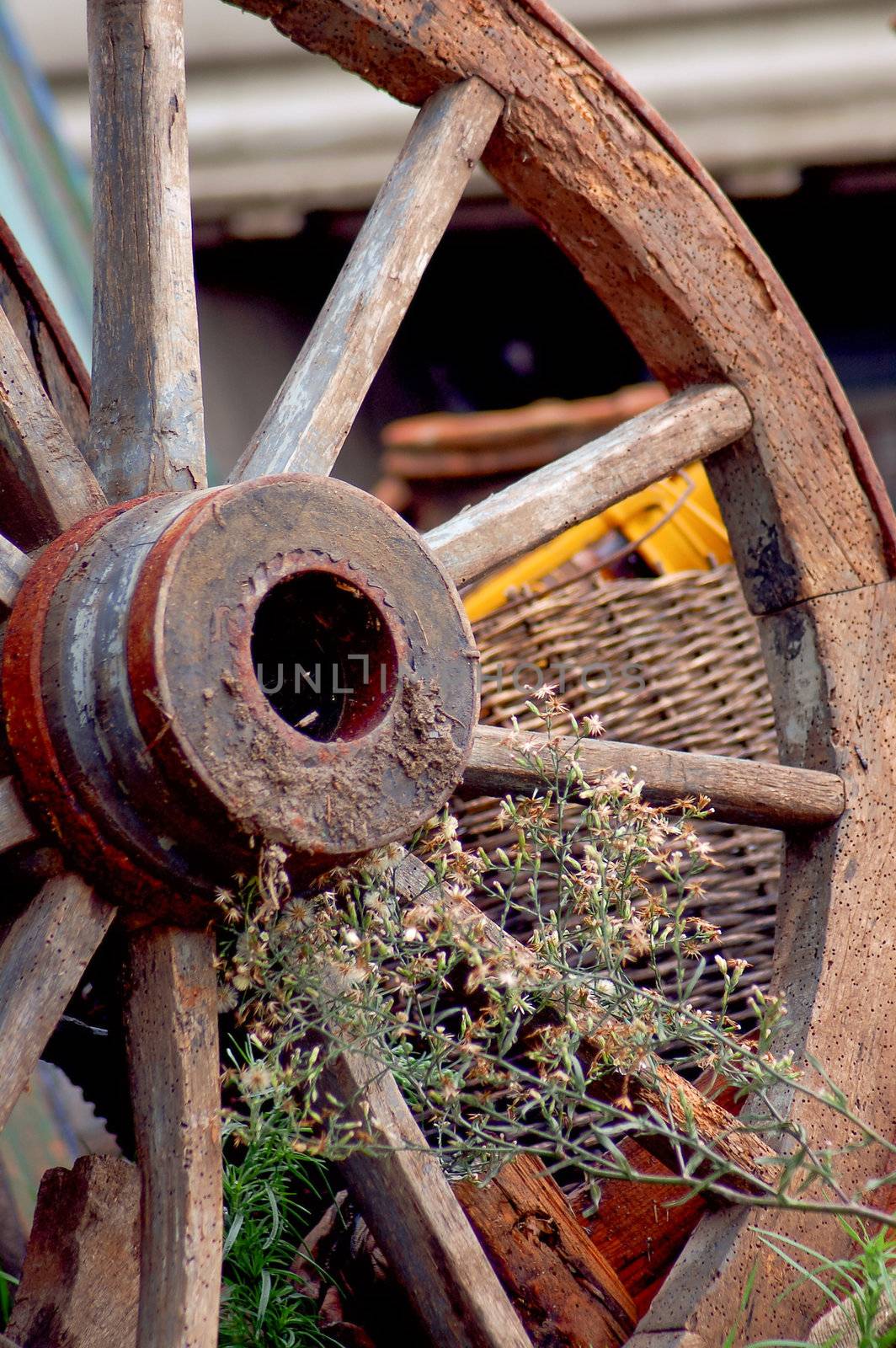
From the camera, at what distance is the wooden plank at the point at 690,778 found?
53.0 inches

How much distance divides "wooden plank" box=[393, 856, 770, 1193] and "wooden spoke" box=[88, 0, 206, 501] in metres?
0.45

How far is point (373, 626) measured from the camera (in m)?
1.16

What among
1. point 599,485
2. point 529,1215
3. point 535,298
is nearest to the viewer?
point 529,1215

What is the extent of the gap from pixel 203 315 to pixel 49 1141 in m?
2.61

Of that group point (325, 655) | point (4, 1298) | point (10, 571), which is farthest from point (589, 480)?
point (4, 1298)

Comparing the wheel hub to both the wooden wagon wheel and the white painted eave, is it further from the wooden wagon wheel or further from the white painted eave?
the white painted eave

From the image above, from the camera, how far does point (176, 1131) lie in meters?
1.13

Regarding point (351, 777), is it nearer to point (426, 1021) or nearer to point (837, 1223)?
point (426, 1021)

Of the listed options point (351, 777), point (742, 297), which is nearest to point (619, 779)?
point (351, 777)

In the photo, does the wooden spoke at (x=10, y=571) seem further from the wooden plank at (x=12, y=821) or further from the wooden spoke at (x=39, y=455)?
the wooden plank at (x=12, y=821)

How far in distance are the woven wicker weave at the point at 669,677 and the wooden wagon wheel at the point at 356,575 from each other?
0.95 feet

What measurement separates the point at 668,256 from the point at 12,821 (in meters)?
0.99

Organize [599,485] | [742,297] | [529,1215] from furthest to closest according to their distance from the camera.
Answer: [742,297], [599,485], [529,1215]

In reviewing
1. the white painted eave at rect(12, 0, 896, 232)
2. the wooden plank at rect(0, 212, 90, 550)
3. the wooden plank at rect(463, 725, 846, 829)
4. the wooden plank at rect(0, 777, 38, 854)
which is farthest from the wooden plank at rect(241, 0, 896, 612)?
the white painted eave at rect(12, 0, 896, 232)
